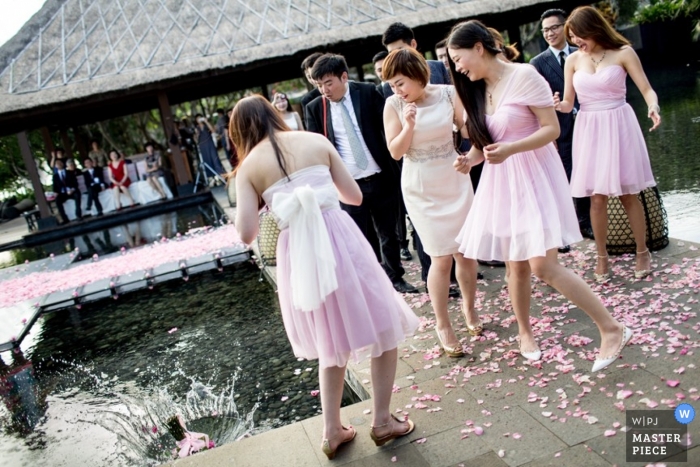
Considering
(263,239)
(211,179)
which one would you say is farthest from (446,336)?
(211,179)

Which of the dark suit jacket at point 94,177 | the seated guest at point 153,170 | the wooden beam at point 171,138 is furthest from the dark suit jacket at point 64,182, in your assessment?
the wooden beam at point 171,138

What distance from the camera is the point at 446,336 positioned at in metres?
3.88

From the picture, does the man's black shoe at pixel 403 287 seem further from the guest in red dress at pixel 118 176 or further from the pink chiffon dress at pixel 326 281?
the guest in red dress at pixel 118 176

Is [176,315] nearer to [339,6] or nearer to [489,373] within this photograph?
[489,373]

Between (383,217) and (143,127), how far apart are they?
91.0 feet

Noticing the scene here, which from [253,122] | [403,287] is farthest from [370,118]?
[253,122]

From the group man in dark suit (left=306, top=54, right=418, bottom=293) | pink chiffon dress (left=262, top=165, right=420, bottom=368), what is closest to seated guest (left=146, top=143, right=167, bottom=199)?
man in dark suit (left=306, top=54, right=418, bottom=293)

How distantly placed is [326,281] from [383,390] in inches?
26.4

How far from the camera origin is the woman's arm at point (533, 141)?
3.23 metres

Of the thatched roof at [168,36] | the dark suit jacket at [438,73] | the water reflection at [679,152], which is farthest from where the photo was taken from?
the thatched roof at [168,36]

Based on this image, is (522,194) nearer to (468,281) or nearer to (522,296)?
(522,296)

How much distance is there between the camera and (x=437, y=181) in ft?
13.0

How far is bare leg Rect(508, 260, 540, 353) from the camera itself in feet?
11.4

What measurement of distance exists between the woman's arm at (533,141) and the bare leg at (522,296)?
61 centimetres
